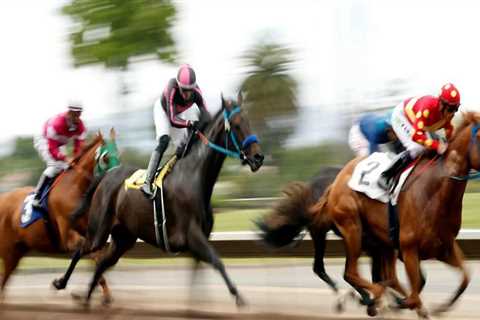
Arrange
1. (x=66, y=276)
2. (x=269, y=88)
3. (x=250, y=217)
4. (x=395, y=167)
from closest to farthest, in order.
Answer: (x=395, y=167)
(x=66, y=276)
(x=250, y=217)
(x=269, y=88)

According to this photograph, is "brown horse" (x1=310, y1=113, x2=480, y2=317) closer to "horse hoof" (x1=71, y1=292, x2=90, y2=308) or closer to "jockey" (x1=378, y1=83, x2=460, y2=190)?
"jockey" (x1=378, y1=83, x2=460, y2=190)

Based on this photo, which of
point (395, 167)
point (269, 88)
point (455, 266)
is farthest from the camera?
point (269, 88)

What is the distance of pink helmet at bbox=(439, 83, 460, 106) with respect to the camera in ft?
21.1

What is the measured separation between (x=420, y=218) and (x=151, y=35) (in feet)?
41.6

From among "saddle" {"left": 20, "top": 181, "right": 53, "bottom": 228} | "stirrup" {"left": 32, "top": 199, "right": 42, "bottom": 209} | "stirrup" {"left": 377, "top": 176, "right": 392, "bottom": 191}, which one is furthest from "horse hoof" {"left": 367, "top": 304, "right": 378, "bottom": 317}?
"stirrup" {"left": 32, "top": 199, "right": 42, "bottom": 209}

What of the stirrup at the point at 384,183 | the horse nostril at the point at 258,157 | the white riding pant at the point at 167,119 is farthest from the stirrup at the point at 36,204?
the stirrup at the point at 384,183

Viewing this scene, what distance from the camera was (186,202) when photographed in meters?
7.27

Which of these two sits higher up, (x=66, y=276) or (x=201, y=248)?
(x=201, y=248)

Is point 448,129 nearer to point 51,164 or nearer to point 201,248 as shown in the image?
point 201,248

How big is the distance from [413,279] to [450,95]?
1.40m

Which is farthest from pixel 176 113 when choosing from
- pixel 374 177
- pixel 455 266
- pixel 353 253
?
pixel 455 266

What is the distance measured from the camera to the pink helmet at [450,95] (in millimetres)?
6438

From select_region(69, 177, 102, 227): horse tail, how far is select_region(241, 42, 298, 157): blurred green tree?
83.4 feet

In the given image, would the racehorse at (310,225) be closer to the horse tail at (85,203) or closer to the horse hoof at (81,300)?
the horse tail at (85,203)
